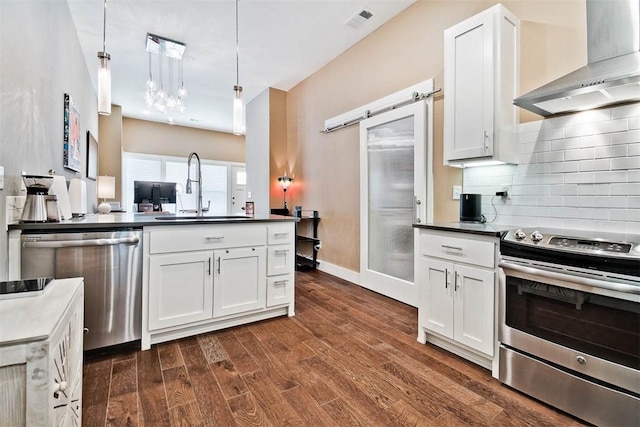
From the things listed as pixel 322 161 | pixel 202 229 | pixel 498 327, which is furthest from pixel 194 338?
pixel 322 161

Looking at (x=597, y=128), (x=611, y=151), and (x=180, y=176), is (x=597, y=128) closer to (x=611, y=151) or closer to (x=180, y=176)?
(x=611, y=151)

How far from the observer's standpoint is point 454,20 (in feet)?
8.89

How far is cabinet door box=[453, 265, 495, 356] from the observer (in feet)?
5.97

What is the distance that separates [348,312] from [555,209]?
6.01 ft

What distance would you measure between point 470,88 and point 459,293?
1495 mm

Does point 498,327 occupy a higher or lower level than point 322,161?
lower

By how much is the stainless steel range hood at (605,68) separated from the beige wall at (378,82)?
0.77 feet

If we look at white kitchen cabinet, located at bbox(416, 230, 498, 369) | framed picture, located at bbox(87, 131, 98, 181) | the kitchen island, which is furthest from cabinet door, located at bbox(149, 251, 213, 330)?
framed picture, located at bbox(87, 131, 98, 181)

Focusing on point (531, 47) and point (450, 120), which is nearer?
point (531, 47)

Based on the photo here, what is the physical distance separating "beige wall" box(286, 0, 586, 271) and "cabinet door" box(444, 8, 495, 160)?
217 mm

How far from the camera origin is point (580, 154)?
192 centimetres

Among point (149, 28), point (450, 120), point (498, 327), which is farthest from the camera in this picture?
point (149, 28)

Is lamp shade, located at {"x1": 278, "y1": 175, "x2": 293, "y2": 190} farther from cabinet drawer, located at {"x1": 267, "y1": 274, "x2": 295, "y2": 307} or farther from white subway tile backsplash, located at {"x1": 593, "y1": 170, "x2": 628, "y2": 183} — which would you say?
white subway tile backsplash, located at {"x1": 593, "y1": 170, "x2": 628, "y2": 183}

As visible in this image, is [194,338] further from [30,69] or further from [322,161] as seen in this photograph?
[322,161]
